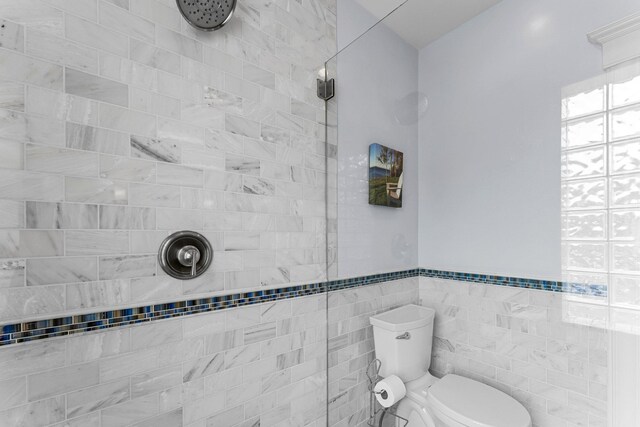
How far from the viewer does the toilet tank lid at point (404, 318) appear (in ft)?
4.02

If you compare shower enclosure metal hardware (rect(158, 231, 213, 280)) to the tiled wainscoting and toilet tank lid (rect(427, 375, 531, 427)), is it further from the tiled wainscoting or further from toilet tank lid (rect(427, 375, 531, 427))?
toilet tank lid (rect(427, 375, 531, 427))

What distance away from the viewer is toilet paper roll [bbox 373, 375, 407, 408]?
1.28m

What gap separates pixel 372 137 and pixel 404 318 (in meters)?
0.85

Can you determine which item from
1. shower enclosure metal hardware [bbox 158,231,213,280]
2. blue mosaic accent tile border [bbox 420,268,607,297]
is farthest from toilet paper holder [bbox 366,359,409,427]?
shower enclosure metal hardware [bbox 158,231,213,280]

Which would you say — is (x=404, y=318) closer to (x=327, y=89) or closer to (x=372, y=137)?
(x=372, y=137)

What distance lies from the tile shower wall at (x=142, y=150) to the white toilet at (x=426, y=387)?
49 centimetres

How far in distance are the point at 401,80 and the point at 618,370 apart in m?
1.22

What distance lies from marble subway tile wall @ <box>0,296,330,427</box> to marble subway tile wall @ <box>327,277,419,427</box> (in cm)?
5

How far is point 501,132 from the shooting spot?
1014 mm

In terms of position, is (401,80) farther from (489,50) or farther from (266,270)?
(266,270)

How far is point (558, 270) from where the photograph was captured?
87 centimetres

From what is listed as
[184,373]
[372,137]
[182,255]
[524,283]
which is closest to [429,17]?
[372,137]

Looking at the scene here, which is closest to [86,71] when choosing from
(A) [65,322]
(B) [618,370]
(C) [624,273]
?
(A) [65,322]

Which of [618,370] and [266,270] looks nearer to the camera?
[618,370]
